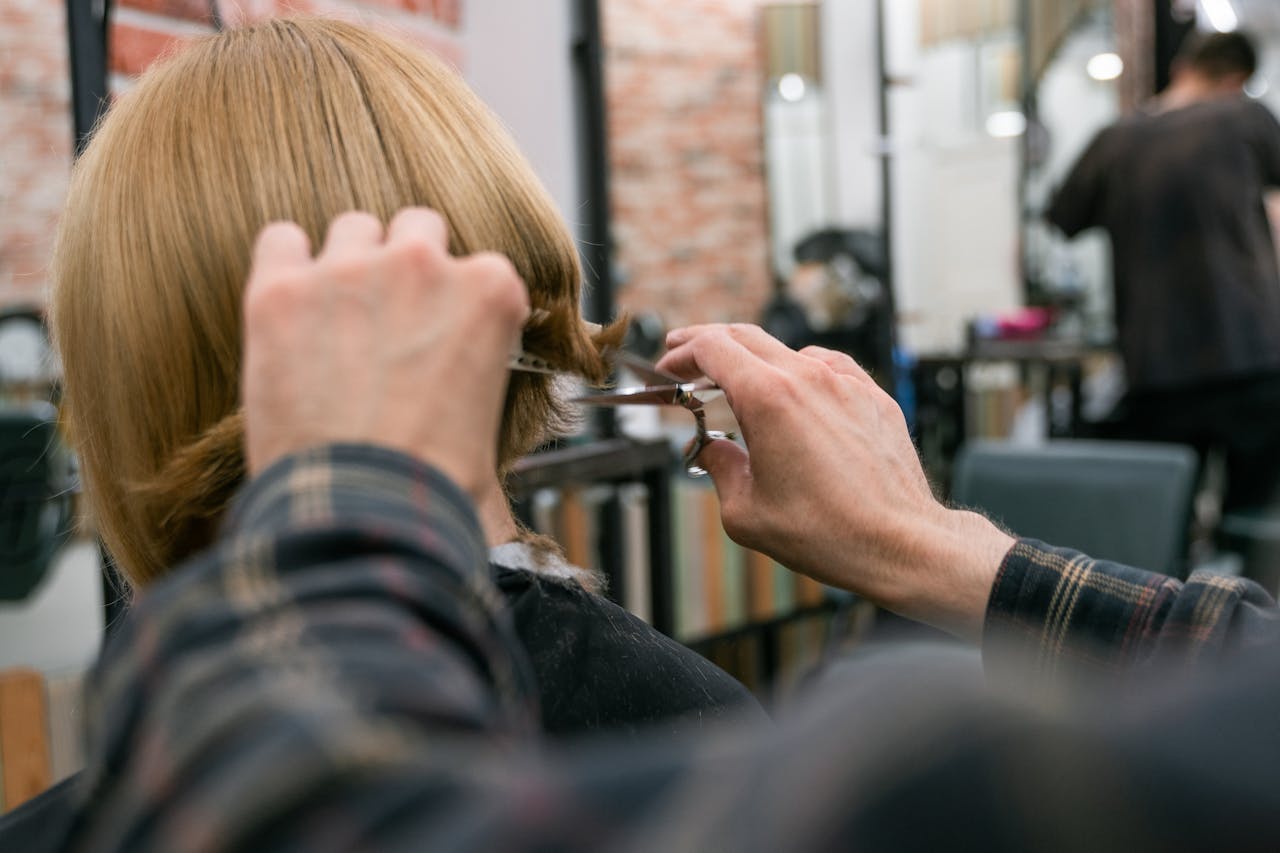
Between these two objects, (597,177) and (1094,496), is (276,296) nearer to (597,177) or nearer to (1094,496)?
(597,177)

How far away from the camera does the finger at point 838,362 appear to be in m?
1.02

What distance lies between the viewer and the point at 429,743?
33cm

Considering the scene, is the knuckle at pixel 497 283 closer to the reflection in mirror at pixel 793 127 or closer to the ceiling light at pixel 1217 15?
the reflection in mirror at pixel 793 127

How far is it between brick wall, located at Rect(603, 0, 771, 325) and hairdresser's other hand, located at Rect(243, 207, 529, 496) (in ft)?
16.1

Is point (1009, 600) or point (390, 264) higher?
point (390, 264)

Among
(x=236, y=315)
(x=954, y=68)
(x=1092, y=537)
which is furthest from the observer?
(x=954, y=68)

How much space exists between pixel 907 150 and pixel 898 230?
17.4 inches

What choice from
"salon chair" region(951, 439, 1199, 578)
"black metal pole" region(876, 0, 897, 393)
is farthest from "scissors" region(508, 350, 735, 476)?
"black metal pole" region(876, 0, 897, 393)

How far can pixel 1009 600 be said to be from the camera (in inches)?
36.1

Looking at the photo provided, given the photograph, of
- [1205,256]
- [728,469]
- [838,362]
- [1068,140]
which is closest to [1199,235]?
[1205,256]

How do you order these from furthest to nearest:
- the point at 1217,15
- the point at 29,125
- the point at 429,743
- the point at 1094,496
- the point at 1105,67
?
the point at 1105,67, the point at 1217,15, the point at 1094,496, the point at 29,125, the point at 429,743

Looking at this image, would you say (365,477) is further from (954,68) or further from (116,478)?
(954,68)

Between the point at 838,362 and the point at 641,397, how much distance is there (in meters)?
0.20

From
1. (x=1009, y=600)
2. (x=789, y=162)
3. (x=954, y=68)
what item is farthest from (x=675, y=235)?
(x=1009, y=600)
